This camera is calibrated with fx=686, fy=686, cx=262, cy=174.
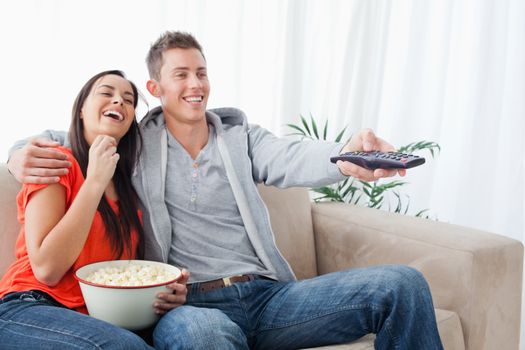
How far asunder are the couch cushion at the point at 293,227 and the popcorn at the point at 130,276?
0.63 m

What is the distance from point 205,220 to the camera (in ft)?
6.18

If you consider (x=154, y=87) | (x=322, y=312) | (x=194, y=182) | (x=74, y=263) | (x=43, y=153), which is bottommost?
(x=322, y=312)

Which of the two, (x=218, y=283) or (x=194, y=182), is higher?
(x=194, y=182)

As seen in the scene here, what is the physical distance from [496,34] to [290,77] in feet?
3.21

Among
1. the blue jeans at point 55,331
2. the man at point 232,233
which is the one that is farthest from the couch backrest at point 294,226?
the blue jeans at point 55,331

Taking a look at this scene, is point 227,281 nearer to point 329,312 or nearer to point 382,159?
point 329,312

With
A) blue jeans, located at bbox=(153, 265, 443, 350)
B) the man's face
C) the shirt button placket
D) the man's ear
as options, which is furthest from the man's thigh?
the man's ear

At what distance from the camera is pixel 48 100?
7.66 ft

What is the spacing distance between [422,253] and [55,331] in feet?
3.66

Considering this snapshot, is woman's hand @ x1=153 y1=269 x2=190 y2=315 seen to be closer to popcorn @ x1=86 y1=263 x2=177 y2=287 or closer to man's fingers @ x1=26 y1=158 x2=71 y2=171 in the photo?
popcorn @ x1=86 y1=263 x2=177 y2=287

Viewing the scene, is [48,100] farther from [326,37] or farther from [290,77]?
[326,37]

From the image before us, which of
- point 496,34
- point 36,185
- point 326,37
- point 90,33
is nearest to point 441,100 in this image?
point 496,34

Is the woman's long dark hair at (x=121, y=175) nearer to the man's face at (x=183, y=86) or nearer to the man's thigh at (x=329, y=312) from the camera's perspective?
the man's face at (x=183, y=86)

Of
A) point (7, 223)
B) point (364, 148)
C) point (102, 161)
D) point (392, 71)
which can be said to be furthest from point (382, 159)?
point (392, 71)
